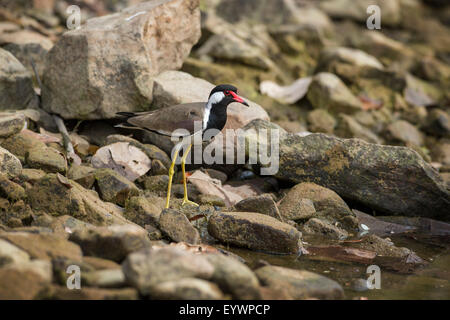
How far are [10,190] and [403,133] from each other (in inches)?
293

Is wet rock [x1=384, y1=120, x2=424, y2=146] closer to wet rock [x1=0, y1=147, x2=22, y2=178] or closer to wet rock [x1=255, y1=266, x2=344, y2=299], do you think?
wet rock [x1=255, y1=266, x2=344, y2=299]

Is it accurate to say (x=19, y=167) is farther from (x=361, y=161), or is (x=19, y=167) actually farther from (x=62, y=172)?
(x=361, y=161)

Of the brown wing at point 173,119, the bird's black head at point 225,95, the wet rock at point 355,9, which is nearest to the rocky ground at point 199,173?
the brown wing at point 173,119

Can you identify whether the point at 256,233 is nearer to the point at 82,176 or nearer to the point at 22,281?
the point at 82,176

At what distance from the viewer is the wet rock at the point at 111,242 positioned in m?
4.16

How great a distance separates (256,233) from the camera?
5.28 metres

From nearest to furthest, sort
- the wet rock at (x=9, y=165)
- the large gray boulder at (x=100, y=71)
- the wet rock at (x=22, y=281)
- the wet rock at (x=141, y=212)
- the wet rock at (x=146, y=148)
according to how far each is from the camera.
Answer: the wet rock at (x=22, y=281)
the wet rock at (x=9, y=165)
the wet rock at (x=141, y=212)
the wet rock at (x=146, y=148)
the large gray boulder at (x=100, y=71)

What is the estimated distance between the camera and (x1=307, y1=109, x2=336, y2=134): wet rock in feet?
31.3

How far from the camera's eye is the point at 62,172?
5.89 meters

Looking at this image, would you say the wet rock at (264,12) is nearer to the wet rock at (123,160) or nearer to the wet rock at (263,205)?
the wet rock at (123,160)

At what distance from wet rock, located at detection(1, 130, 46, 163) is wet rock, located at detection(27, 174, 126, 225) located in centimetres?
125

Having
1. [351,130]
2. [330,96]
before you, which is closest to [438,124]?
[351,130]

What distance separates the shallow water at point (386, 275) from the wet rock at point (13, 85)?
4.13 metres
